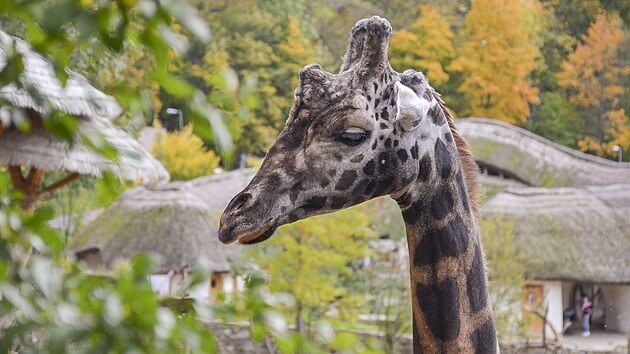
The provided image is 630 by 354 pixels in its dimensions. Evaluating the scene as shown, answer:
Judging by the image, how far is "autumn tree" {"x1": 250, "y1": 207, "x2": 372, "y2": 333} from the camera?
12.1 metres

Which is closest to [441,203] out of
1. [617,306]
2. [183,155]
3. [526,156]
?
[617,306]

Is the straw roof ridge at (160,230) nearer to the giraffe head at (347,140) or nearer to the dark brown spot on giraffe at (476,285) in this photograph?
the dark brown spot on giraffe at (476,285)

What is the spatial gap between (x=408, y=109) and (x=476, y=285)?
0.41 metres

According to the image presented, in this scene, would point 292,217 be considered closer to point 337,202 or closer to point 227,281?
point 337,202

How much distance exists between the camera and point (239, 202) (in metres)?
2.01

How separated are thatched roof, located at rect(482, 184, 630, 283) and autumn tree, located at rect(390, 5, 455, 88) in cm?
360

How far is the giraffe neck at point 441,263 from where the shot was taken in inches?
88.8

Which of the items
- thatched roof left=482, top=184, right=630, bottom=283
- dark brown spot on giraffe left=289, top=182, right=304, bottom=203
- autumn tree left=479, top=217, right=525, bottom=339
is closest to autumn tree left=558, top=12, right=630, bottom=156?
thatched roof left=482, top=184, right=630, bottom=283

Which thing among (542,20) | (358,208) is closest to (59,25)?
(358,208)

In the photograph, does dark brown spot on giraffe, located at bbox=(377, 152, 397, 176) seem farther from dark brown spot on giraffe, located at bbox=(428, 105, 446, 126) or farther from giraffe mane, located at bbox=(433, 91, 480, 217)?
giraffe mane, located at bbox=(433, 91, 480, 217)

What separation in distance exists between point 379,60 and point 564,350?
31.6 feet

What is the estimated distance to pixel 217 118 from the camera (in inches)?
43.8

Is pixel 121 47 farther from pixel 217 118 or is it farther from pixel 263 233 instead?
pixel 263 233

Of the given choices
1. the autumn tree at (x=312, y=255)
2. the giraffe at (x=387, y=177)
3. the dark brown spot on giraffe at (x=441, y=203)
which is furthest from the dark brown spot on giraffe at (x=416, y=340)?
the autumn tree at (x=312, y=255)
